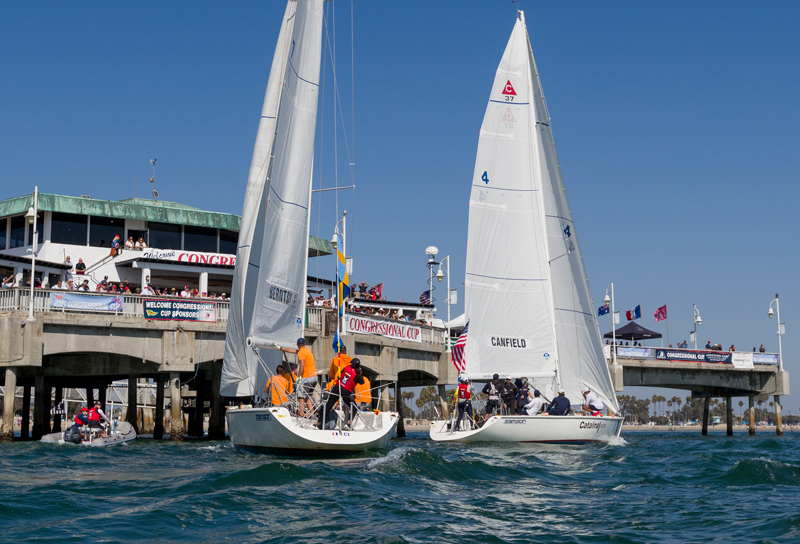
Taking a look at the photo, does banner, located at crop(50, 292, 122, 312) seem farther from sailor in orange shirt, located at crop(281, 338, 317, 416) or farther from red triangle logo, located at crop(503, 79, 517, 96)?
red triangle logo, located at crop(503, 79, 517, 96)

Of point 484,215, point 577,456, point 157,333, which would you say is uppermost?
point 484,215

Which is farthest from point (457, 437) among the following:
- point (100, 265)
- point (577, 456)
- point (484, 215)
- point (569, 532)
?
point (100, 265)

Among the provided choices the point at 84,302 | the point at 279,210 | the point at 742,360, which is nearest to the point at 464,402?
the point at 279,210

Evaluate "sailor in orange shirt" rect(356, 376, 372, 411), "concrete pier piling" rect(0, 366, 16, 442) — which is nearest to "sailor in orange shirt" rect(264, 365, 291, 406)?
"sailor in orange shirt" rect(356, 376, 372, 411)

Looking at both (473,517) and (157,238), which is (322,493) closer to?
(473,517)

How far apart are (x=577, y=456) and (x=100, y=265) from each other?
33079 millimetres

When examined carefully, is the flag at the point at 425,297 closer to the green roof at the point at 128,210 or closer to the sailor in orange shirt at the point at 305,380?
the green roof at the point at 128,210

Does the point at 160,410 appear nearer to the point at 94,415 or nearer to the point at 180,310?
the point at 180,310

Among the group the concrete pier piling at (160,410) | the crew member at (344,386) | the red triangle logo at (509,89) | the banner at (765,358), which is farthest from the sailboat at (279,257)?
the banner at (765,358)

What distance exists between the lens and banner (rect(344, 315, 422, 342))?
119 feet

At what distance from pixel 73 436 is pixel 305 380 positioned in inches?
464

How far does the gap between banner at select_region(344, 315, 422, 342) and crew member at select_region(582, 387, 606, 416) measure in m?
10.5

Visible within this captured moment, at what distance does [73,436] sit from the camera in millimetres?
29109

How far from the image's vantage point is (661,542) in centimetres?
1110
